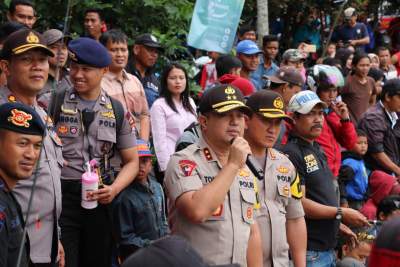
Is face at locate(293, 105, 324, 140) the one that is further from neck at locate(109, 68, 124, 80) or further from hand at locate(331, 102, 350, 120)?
neck at locate(109, 68, 124, 80)

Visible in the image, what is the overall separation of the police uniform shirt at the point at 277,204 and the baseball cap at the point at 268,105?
9.5 inches

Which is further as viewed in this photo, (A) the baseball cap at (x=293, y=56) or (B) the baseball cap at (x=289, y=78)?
(A) the baseball cap at (x=293, y=56)

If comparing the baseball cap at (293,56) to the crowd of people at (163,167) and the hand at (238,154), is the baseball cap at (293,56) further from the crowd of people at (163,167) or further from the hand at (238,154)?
the hand at (238,154)

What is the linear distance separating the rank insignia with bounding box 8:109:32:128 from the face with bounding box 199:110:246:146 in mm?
1128

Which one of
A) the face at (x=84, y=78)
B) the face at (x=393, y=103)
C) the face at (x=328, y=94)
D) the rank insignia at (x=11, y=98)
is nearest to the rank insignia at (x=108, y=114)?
the face at (x=84, y=78)

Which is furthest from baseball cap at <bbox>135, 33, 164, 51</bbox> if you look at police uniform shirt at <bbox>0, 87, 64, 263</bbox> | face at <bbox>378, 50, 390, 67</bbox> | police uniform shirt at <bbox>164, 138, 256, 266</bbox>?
face at <bbox>378, 50, 390, 67</bbox>

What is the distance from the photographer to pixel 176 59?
9.09 metres

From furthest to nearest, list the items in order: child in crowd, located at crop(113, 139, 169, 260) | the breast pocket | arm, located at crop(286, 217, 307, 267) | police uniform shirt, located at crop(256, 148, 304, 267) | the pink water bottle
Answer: child in crowd, located at crop(113, 139, 169, 260)
arm, located at crop(286, 217, 307, 267)
the pink water bottle
police uniform shirt, located at crop(256, 148, 304, 267)
the breast pocket

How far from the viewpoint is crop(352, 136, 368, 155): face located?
26.9ft

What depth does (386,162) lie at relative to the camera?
28.3 ft

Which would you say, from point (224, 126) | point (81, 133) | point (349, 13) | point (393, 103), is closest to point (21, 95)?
point (81, 133)

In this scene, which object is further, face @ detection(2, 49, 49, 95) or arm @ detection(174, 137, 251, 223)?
face @ detection(2, 49, 49, 95)

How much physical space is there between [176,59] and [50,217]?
4630mm

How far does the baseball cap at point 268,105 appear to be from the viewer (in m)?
5.37
